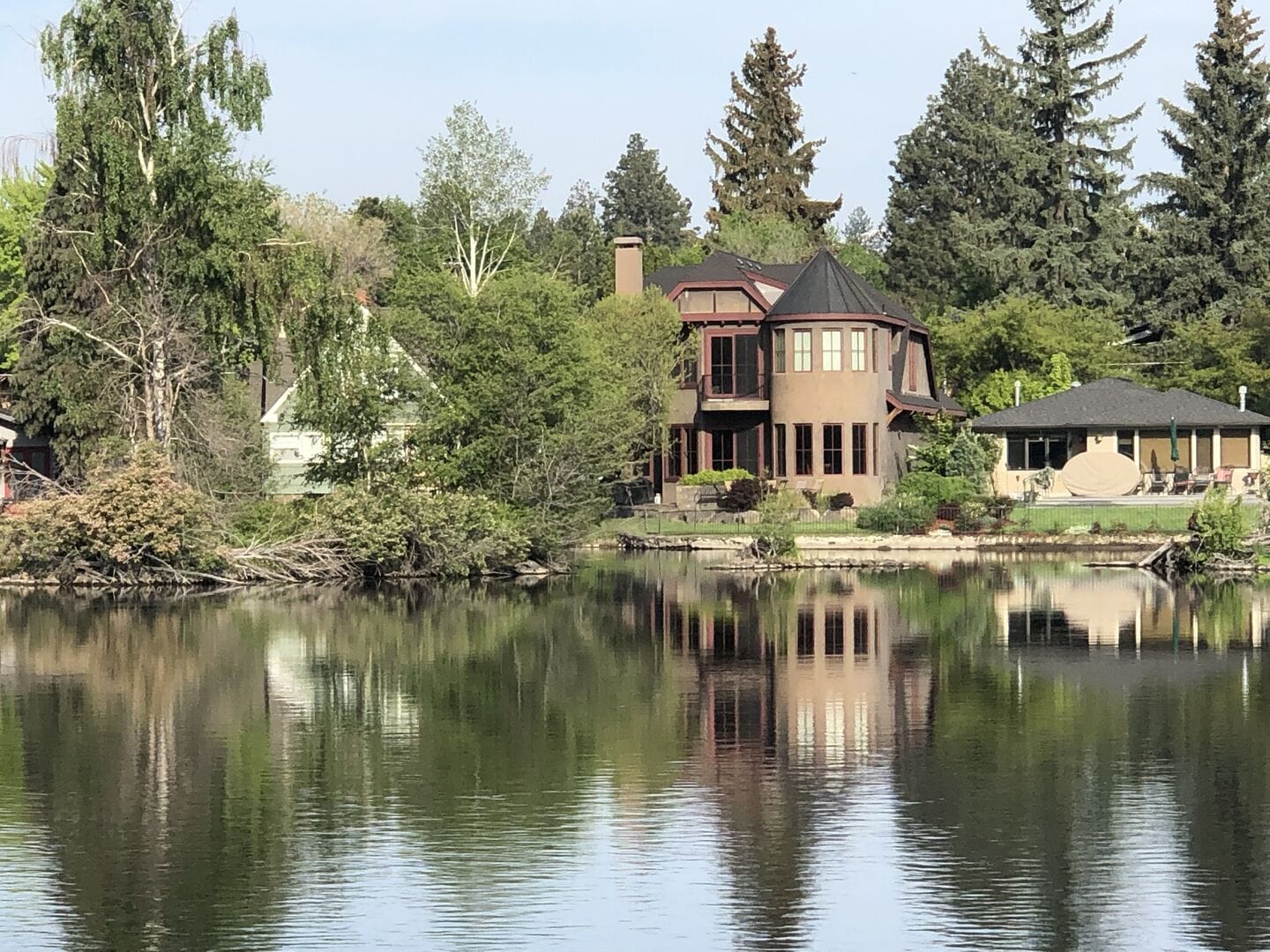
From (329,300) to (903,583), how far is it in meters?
14.6

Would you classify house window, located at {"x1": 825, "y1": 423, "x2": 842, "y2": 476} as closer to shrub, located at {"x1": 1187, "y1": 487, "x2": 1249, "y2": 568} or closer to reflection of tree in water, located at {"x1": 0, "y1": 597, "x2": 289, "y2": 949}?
shrub, located at {"x1": 1187, "y1": 487, "x2": 1249, "y2": 568}

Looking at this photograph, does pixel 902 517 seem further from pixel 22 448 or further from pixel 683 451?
pixel 22 448

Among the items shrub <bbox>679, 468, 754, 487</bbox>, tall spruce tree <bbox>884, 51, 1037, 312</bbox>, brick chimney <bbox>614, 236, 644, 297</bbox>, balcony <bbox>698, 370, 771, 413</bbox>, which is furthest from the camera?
tall spruce tree <bbox>884, 51, 1037, 312</bbox>

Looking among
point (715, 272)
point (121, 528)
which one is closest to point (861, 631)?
point (121, 528)

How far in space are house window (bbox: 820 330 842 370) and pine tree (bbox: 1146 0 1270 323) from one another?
71.0ft

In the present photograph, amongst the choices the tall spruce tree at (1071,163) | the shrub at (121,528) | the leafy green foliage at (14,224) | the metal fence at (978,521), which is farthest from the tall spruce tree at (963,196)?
the shrub at (121,528)

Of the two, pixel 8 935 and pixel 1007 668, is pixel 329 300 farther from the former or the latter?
pixel 8 935

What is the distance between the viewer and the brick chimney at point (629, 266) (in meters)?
65.9

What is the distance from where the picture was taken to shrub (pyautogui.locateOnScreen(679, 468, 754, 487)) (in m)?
61.0

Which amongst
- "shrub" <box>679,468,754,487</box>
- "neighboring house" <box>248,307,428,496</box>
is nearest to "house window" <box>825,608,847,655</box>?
"neighboring house" <box>248,307,428,496</box>

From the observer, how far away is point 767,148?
101 m

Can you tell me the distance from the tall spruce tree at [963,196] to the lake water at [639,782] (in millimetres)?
49600

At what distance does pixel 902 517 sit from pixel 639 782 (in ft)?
111

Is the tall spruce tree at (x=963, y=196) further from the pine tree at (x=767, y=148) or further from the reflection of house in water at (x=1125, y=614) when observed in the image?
the reflection of house in water at (x=1125, y=614)
